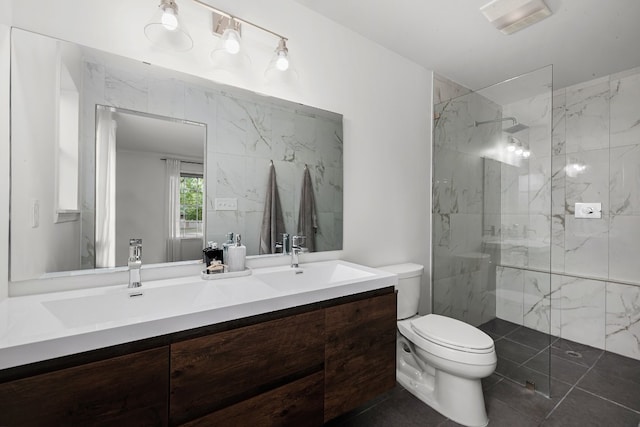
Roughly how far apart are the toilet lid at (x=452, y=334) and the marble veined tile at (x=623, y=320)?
166 centimetres

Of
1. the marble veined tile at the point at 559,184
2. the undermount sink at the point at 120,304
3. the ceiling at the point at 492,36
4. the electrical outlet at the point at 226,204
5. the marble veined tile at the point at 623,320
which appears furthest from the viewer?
the marble veined tile at the point at 559,184

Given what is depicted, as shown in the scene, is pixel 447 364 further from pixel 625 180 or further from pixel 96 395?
pixel 625 180

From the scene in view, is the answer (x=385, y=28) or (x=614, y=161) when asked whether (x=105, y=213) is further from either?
(x=614, y=161)

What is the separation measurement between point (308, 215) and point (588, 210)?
2.64 m

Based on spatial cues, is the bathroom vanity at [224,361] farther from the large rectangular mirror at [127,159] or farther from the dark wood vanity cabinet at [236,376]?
the large rectangular mirror at [127,159]

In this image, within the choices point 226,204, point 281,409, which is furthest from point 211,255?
point 281,409

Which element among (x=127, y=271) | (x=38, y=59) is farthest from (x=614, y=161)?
(x=38, y=59)

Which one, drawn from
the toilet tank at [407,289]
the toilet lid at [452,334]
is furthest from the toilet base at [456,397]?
the toilet tank at [407,289]

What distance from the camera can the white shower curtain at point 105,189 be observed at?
1.21m

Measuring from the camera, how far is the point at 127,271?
4.08 feet

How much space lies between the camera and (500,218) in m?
2.20

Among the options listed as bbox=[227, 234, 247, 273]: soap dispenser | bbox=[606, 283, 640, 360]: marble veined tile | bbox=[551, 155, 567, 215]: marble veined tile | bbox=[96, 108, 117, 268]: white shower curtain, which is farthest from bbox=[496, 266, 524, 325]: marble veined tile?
bbox=[96, 108, 117, 268]: white shower curtain

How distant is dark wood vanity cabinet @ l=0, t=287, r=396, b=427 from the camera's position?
72 centimetres

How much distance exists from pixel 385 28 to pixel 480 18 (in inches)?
23.0
